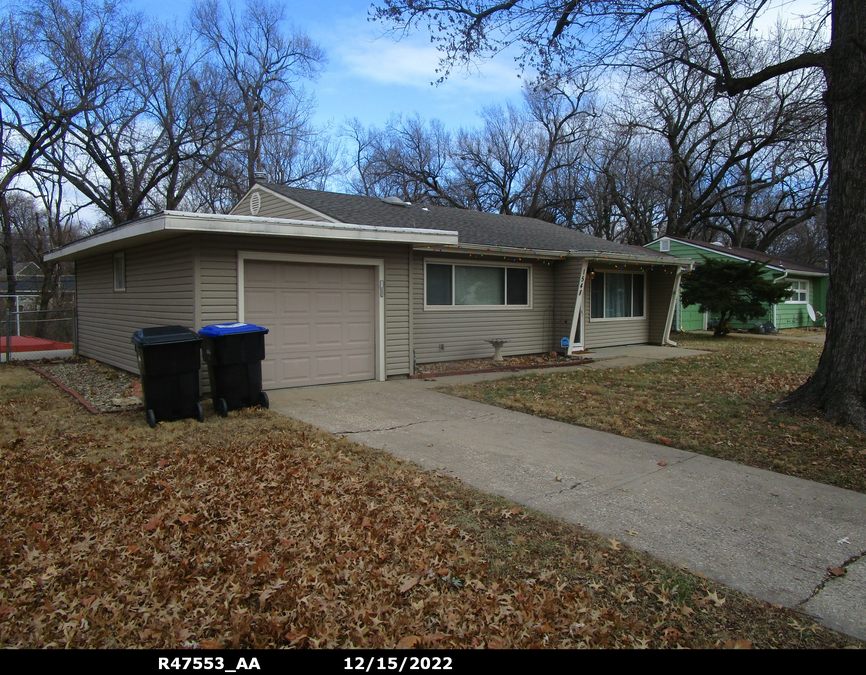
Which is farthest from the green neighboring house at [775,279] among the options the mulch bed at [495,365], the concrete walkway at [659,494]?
the concrete walkway at [659,494]

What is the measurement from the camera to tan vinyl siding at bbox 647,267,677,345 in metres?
16.9

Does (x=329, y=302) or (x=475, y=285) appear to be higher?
(x=475, y=285)

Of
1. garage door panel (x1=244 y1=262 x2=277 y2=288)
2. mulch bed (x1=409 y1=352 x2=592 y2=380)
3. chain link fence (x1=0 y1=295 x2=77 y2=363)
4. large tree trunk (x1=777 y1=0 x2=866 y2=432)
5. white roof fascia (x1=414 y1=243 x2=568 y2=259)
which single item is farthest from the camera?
chain link fence (x1=0 y1=295 x2=77 y2=363)

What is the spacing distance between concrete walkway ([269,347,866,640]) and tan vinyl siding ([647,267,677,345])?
10.9 metres

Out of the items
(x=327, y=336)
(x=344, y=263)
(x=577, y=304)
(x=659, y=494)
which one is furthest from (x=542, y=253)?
(x=659, y=494)

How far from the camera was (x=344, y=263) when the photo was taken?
370 inches

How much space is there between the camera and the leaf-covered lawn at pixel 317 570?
2.75 meters

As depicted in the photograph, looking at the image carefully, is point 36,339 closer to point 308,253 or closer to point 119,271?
point 119,271

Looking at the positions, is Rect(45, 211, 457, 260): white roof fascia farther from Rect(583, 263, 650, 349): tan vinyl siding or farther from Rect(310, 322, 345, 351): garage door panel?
Rect(583, 263, 650, 349): tan vinyl siding

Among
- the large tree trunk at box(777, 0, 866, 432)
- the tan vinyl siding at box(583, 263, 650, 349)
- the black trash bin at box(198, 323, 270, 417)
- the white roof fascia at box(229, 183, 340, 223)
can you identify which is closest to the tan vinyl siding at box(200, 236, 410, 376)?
the black trash bin at box(198, 323, 270, 417)

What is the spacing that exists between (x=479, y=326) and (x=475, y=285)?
922mm
